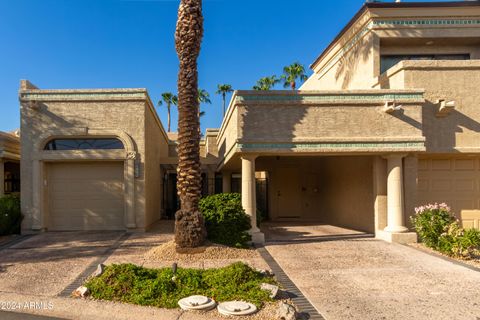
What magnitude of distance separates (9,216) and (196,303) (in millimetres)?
10784

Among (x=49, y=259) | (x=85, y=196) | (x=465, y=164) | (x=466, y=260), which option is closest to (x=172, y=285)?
(x=49, y=259)

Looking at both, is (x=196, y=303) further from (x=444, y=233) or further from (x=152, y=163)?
(x=152, y=163)

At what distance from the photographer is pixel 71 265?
27.6 ft

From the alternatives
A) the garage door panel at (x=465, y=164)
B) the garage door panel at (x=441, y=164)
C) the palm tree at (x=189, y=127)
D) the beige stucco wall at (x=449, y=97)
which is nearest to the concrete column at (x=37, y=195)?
the palm tree at (x=189, y=127)

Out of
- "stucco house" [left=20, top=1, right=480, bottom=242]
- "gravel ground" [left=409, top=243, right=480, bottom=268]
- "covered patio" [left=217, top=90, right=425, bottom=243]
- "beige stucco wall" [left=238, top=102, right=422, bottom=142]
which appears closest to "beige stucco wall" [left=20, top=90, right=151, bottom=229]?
"stucco house" [left=20, top=1, right=480, bottom=242]

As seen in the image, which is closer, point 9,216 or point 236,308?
point 236,308

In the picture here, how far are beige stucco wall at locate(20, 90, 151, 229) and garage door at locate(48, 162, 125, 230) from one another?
1.72ft

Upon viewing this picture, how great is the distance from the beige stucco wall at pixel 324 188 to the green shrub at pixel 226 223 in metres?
5.34

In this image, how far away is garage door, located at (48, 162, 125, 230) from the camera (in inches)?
538

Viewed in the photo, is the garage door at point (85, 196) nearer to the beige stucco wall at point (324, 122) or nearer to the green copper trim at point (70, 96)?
the green copper trim at point (70, 96)

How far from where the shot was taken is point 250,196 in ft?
36.3

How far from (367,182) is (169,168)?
40.2ft

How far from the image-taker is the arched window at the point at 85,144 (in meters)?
13.6

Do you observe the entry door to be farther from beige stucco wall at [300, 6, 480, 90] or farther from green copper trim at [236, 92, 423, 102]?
green copper trim at [236, 92, 423, 102]
